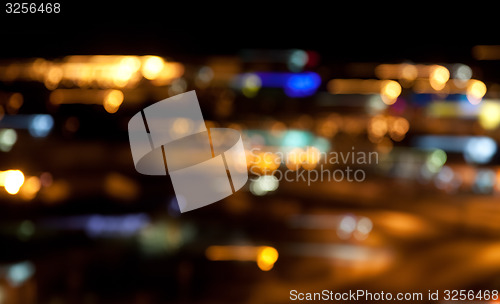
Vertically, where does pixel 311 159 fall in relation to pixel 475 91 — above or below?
below

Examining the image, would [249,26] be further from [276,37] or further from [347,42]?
[347,42]

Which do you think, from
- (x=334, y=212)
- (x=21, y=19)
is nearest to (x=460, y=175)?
(x=334, y=212)

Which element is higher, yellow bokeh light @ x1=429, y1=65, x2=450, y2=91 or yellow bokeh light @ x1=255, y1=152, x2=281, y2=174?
yellow bokeh light @ x1=429, y1=65, x2=450, y2=91

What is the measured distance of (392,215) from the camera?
7.32 metres

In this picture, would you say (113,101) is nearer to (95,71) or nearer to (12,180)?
(95,71)

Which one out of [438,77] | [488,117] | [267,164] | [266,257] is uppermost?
[438,77]

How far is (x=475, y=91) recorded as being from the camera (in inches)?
228

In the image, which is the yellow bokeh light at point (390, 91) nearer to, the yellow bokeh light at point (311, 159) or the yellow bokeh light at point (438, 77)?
the yellow bokeh light at point (438, 77)

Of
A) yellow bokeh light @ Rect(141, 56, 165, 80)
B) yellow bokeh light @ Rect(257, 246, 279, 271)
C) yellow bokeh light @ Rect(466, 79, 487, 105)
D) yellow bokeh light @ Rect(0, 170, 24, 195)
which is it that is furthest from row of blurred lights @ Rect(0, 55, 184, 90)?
yellow bokeh light @ Rect(466, 79, 487, 105)

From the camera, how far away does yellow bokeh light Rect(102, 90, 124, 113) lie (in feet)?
19.0

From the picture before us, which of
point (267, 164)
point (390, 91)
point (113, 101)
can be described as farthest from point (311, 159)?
point (390, 91)

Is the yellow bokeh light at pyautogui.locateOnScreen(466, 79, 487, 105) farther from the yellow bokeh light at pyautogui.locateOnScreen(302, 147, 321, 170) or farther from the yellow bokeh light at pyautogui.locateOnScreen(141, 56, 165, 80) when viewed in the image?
the yellow bokeh light at pyautogui.locateOnScreen(141, 56, 165, 80)

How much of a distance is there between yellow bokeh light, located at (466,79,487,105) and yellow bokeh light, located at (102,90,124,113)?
3.20 m

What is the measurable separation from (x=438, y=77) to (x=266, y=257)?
2413 millimetres
